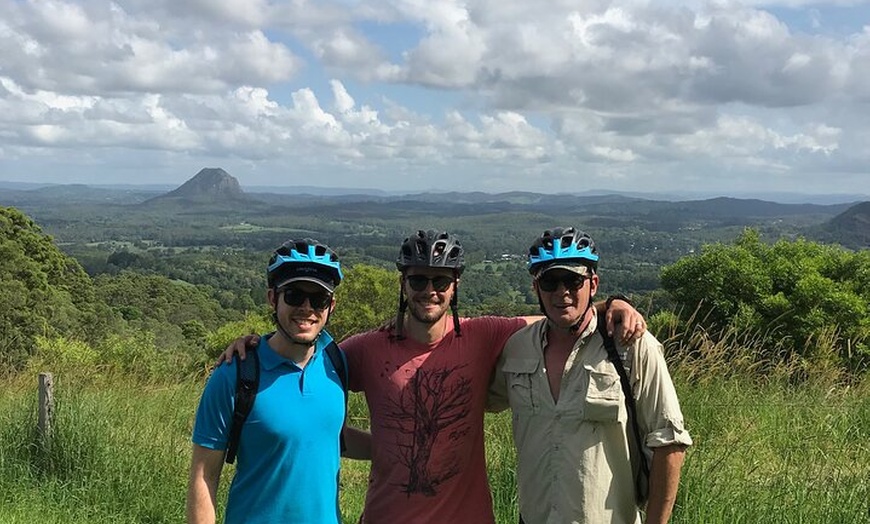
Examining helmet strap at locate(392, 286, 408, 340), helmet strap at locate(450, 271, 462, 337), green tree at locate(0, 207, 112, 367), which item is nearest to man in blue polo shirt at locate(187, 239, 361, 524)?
helmet strap at locate(392, 286, 408, 340)

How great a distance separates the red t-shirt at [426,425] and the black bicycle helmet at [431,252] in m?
0.31

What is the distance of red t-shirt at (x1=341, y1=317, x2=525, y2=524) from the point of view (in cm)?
269

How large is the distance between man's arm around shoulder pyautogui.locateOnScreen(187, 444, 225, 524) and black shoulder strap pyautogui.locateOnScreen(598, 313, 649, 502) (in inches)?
57.1

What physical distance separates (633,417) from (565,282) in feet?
1.85

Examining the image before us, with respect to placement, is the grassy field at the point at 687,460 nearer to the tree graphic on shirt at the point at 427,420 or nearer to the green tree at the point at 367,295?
the tree graphic on shirt at the point at 427,420

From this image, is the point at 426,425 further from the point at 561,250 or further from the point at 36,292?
the point at 36,292

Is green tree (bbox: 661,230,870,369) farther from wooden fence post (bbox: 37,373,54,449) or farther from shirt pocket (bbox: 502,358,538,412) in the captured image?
shirt pocket (bbox: 502,358,538,412)

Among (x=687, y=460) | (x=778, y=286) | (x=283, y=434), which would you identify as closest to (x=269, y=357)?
(x=283, y=434)

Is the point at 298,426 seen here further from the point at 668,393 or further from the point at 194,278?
the point at 194,278

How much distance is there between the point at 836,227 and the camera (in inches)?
4478

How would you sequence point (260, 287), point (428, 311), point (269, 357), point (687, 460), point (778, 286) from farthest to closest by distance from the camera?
point (260, 287) < point (778, 286) < point (687, 460) < point (428, 311) < point (269, 357)

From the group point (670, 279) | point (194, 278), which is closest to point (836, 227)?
point (194, 278)

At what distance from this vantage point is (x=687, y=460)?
4473 millimetres

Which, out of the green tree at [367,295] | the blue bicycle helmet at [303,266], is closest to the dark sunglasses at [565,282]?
the blue bicycle helmet at [303,266]
